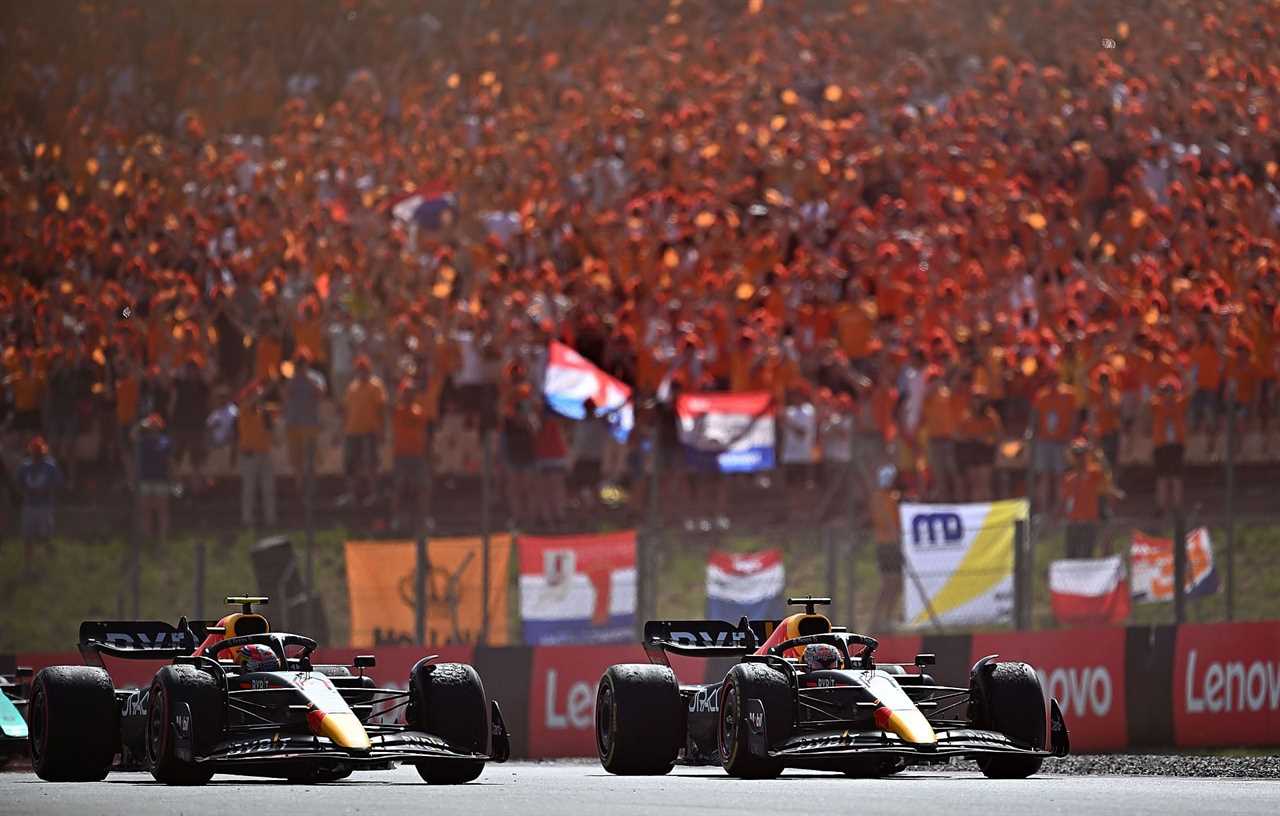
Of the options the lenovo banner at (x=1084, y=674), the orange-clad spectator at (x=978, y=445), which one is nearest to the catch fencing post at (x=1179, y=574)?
the lenovo banner at (x=1084, y=674)

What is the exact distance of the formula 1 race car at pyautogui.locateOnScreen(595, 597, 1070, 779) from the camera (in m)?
10.6

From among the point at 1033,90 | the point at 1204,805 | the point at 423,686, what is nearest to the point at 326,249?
the point at 1033,90

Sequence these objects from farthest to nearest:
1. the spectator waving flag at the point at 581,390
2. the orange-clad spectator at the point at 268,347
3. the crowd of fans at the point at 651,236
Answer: the orange-clad spectator at the point at 268,347
the spectator waving flag at the point at 581,390
the crowd of fans at the point at 651,236

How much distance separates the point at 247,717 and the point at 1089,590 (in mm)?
7156

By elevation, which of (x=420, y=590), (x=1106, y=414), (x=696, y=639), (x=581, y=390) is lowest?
(x=696, y=639)

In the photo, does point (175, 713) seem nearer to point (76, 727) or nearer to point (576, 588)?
point (76, 727)

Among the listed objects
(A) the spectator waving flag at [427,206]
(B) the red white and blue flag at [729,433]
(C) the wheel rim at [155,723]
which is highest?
(A) the spectator waving flag at [427,206]

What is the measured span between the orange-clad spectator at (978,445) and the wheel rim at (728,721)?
1002 centimetres

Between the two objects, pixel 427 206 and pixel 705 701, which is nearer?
pixel 705 701

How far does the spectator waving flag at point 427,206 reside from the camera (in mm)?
25875

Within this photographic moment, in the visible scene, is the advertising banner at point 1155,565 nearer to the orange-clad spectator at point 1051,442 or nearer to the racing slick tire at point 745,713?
the orange-clad spectator at point 1051,442

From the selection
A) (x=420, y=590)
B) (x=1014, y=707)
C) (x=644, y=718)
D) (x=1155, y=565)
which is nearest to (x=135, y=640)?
(x=644, y=718)

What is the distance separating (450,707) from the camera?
11.2m

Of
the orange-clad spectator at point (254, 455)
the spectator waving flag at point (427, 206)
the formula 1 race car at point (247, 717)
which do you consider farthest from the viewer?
the spectator waving flag at point (427, 206)
